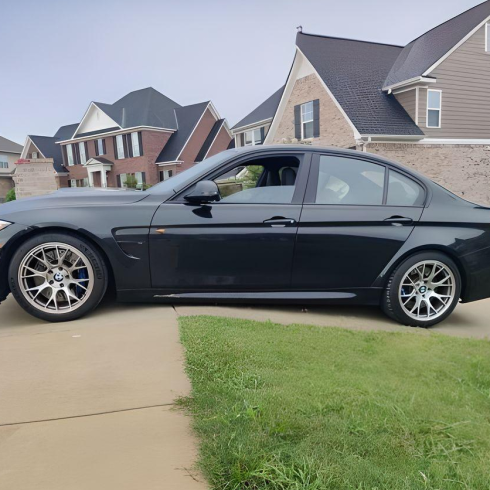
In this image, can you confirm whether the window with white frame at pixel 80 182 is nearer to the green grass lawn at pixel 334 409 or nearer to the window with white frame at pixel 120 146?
the window with white frame at pixel 120 146

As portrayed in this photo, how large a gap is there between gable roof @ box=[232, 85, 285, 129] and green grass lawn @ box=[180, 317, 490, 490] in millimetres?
27238

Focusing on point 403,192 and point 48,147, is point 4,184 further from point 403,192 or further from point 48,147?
point 403,192

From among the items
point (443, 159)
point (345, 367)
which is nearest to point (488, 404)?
point (345, 367)

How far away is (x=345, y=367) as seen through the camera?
8.55ft

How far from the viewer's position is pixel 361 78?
20.1 m

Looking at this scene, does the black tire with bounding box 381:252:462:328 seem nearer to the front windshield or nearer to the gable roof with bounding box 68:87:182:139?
the front windshield

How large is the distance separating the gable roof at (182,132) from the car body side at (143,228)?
31263 mm

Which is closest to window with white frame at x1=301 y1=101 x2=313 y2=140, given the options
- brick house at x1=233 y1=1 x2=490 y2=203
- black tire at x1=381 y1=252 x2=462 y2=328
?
brick house at x1=233 y1=1 x2=490 y2=203

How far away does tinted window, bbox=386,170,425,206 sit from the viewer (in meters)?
3.91

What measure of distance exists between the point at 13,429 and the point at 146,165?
114 feet

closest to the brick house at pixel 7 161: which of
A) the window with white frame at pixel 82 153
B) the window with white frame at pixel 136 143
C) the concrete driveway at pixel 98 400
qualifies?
the window with white frame at pixel 82 153

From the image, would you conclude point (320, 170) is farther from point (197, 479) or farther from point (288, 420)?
point (197, 479)

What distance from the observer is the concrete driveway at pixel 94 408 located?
5.15 ft

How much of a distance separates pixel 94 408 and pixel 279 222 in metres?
2.13
